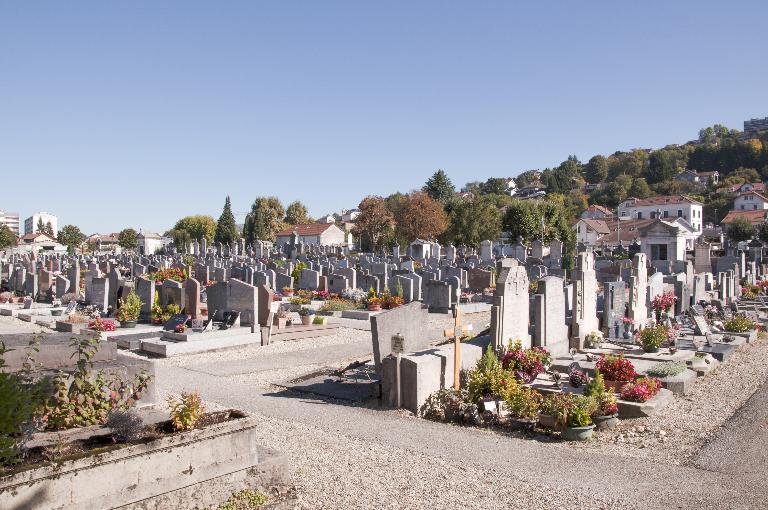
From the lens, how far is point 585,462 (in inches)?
309

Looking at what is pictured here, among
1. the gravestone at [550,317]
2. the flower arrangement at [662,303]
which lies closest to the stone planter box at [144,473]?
the gravestone at [550,317]

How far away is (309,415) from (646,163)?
535 ft

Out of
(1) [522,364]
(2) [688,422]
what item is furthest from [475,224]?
(2) [688,422]

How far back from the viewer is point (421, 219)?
6538 centimetres

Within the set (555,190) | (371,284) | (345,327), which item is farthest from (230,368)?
(555,190)

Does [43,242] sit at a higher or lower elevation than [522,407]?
higher

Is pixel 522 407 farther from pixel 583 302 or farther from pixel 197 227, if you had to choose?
pixel 197 227

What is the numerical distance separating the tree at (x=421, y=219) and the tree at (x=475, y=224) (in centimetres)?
172

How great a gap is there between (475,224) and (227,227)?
40672 mm

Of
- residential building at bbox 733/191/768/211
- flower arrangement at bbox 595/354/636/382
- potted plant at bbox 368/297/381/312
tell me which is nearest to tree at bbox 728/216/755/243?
residential building at bbox 733/191/768/211

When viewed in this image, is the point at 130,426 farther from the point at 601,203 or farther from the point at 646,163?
the point at 646,163

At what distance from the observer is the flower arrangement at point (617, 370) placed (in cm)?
1127

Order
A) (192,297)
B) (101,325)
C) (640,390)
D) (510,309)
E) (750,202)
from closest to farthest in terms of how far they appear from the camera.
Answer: (640,390), (510,309), (101,325), (192,297), (750,202)

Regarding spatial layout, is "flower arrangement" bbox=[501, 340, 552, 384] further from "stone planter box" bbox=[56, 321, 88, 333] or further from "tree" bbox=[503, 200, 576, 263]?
"tree" bbox=[503, 200, 576, 263]
